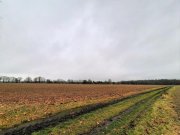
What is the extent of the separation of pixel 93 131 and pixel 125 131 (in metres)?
1.68

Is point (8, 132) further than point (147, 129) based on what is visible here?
No

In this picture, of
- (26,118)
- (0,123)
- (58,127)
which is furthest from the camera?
(26,118)

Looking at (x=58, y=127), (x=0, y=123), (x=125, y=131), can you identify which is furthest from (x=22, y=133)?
(x=125, y=131)

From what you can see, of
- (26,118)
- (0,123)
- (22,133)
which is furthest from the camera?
(26,118)

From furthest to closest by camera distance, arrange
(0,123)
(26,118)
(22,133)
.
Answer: (26,118) < (0,123) < (22,133)

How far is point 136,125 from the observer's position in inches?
576

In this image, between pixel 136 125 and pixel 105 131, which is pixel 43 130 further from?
pixel 136 125

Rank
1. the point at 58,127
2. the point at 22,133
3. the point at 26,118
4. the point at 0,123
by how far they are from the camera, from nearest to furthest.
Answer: the point at 22,133
the point at 58,127
the point at 0,123
the point at 26,118

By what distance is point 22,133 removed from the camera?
12680 millimetres

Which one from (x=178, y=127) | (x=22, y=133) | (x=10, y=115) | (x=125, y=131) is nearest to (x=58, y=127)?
(x=22, y=133)

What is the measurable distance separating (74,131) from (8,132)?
11.7 feet

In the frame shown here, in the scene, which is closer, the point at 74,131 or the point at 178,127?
the point at 74,131

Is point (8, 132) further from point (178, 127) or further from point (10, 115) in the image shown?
point (178, 127)

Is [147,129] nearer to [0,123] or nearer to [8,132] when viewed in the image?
[8,132]
